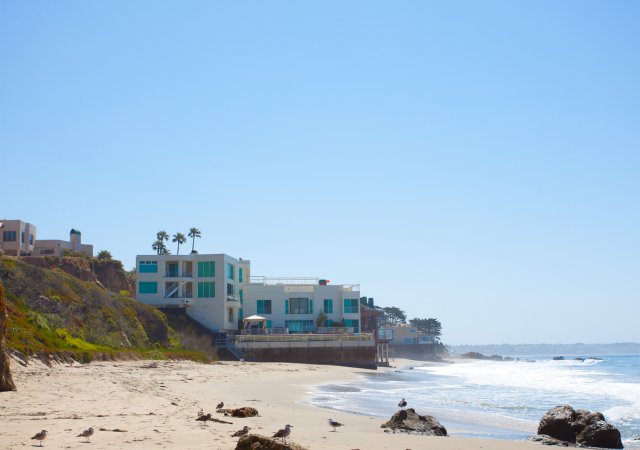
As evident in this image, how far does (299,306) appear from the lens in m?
59.4

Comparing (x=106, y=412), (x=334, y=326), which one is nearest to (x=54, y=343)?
(x=106, y=412)

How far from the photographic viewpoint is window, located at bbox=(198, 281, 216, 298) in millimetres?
55719

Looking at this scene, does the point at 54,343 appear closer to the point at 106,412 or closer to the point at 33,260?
the point at 106,412

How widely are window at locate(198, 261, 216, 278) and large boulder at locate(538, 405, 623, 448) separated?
4182 centimetres

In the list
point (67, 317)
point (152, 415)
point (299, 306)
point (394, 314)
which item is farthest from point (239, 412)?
point (394, 314)

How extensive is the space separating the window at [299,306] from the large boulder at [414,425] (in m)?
43.1

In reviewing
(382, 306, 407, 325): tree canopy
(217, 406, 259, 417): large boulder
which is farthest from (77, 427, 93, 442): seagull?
(382, 306, 407, 325): tree canopy

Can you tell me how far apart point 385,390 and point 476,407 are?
7.73 m

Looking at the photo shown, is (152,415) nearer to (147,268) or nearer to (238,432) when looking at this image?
(238,432)

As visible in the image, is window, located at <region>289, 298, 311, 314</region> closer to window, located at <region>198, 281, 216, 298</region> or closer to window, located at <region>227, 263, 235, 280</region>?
window, located at <region>227, 263, 235, 280</region>

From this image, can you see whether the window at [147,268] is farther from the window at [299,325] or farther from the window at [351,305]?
the window at [351,305]

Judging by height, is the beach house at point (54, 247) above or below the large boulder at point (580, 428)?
above

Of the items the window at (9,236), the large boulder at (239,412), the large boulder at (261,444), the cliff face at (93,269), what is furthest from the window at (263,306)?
the large boulder at (261,444)

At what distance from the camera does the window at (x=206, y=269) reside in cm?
5622
